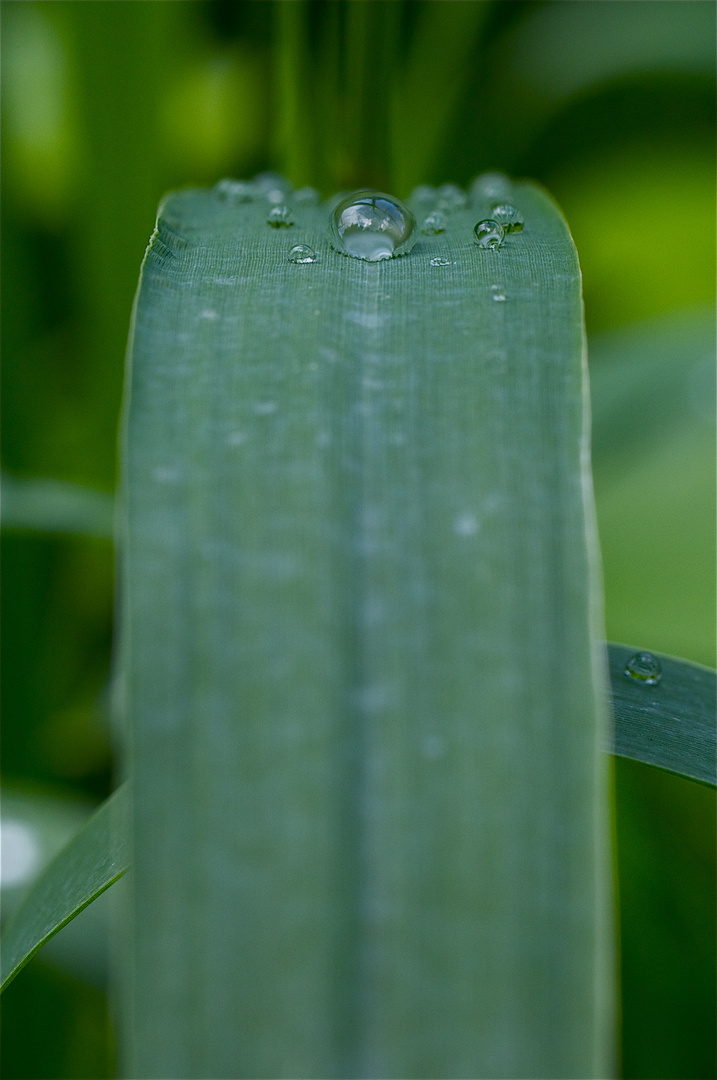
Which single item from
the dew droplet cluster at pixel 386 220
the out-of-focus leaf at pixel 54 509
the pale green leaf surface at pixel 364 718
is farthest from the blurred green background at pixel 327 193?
the pale green leaf surface at pixel 364 718

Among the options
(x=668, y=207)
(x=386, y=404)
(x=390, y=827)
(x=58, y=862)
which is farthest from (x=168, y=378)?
(x=668, y=207)

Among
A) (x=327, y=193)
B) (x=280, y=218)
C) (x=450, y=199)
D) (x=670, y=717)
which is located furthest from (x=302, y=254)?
(x=327, y=193)

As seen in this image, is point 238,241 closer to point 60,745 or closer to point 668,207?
point 60,745

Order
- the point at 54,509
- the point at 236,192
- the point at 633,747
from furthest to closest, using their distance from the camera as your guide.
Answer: the point at 54,509
the point at 236,192
the point at 633,747

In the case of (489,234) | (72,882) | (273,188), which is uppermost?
(273,188)

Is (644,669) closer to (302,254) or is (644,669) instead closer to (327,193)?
(302,254)
